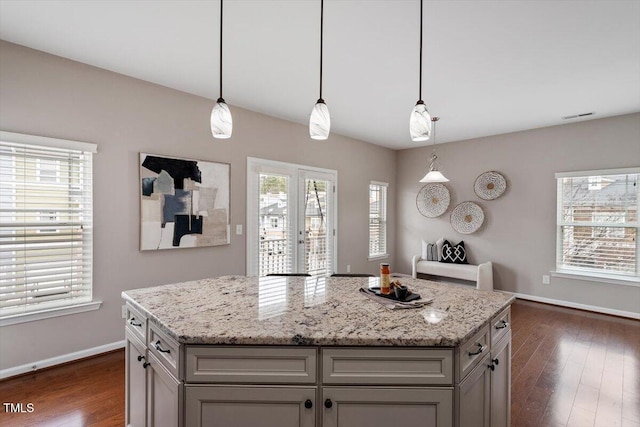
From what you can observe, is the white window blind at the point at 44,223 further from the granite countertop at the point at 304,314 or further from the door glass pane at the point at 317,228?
the door glass pane at the point at 317,228

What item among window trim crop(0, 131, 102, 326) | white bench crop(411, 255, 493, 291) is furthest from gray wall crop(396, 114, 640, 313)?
window trim crop(0, 131, 102, 326)

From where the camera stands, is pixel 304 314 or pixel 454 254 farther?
pixel 454 254

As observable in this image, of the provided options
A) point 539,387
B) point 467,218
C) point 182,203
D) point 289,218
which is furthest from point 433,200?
point 182,203

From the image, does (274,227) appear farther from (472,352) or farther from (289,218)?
(472,352)

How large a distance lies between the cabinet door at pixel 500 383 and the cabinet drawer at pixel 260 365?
36.7 inches

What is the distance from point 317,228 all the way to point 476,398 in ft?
11.9

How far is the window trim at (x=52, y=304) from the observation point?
2.45m

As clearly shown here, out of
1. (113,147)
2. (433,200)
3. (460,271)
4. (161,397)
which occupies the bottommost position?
(460,271)

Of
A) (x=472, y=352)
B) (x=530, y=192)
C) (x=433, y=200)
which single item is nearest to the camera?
(x=472, y=352)

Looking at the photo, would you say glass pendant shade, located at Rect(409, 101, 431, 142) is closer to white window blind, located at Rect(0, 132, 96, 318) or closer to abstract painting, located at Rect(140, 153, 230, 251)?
abstract painting, located at Rect(140, 153, 230, 251)

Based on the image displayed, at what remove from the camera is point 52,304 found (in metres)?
2.67

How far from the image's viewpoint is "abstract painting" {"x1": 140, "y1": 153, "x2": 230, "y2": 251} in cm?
313

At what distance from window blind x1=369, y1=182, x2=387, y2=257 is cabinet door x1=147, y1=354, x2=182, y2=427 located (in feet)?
15.4

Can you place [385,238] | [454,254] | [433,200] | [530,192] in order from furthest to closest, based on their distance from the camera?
[385,238], [433,200], [454,254], [530,192]
